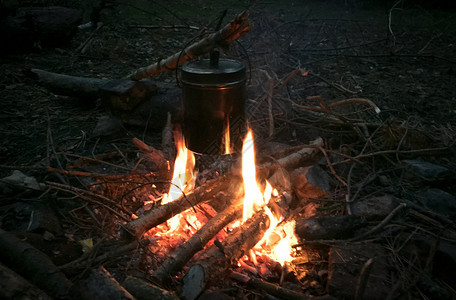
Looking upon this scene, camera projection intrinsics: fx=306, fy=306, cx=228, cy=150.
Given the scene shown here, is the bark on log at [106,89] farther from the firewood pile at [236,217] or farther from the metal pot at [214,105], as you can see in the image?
the metal pot at [214,105]

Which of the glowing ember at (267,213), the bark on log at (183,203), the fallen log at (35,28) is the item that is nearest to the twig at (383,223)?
the glowing ember at (267,213)

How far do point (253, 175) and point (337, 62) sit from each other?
5.03 m

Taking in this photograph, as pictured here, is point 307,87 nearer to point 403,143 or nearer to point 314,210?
point 403,143

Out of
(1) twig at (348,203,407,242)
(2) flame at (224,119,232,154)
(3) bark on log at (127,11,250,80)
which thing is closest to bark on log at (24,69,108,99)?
(3) bark on log at (127,11,250,80)

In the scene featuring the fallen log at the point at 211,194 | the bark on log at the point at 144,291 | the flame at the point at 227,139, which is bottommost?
the fallen log at the point at 211,194

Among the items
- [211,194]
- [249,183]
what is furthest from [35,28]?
[249,183]

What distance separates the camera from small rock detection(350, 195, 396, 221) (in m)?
2.84

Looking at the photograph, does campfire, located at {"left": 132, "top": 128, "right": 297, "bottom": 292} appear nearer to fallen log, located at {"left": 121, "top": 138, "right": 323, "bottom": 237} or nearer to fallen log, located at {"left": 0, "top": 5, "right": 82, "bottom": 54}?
fallen log, located at {"left": 121, "top": 138, "right": 323, "bottom": 237}

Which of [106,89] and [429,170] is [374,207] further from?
[106,89]

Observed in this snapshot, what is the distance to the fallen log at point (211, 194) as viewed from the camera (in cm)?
255

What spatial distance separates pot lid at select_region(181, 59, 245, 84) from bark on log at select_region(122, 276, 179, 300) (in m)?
Answer: 1.76

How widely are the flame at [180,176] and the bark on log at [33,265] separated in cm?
115

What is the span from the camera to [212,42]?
312cm

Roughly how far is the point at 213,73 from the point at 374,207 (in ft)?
6.48
